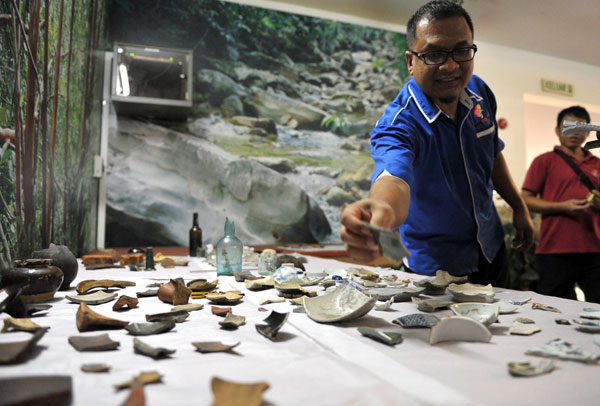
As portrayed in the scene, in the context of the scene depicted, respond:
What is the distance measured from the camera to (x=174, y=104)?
3344mm

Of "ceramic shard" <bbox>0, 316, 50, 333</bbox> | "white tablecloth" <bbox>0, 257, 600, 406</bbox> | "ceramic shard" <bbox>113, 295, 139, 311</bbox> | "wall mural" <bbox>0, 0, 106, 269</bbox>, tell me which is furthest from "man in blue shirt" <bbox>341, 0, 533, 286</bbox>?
"wall mural" <bbox>0, 0, 106, 269</bbox>

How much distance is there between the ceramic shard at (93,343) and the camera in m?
0.71

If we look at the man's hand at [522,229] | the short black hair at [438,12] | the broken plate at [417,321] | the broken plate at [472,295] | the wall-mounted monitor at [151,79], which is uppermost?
the wall-mounted monitor at [151,79]

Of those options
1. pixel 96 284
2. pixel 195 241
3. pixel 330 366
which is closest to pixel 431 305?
pixel 330 366

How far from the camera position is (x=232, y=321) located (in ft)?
2.95

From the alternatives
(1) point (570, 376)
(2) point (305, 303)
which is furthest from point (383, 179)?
(1) point (570, 376)

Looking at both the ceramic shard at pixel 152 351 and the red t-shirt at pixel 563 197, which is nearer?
the ceramic shard at pixel 152 351

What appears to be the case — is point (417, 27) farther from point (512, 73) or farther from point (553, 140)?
point (553, 140)

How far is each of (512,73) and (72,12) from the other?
5.06 meters

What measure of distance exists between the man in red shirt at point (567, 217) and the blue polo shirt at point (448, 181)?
136 centimetres

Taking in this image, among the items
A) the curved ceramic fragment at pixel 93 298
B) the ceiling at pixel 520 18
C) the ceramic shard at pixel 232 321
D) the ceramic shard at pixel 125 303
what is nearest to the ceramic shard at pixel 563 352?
the ceramic shard at pixel 232 321

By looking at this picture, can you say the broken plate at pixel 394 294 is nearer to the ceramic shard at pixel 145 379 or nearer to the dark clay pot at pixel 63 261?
the ceramic shard at pixel 145 379

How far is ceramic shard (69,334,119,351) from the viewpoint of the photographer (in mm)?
711

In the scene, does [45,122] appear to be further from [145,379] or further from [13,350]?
[145,379]
